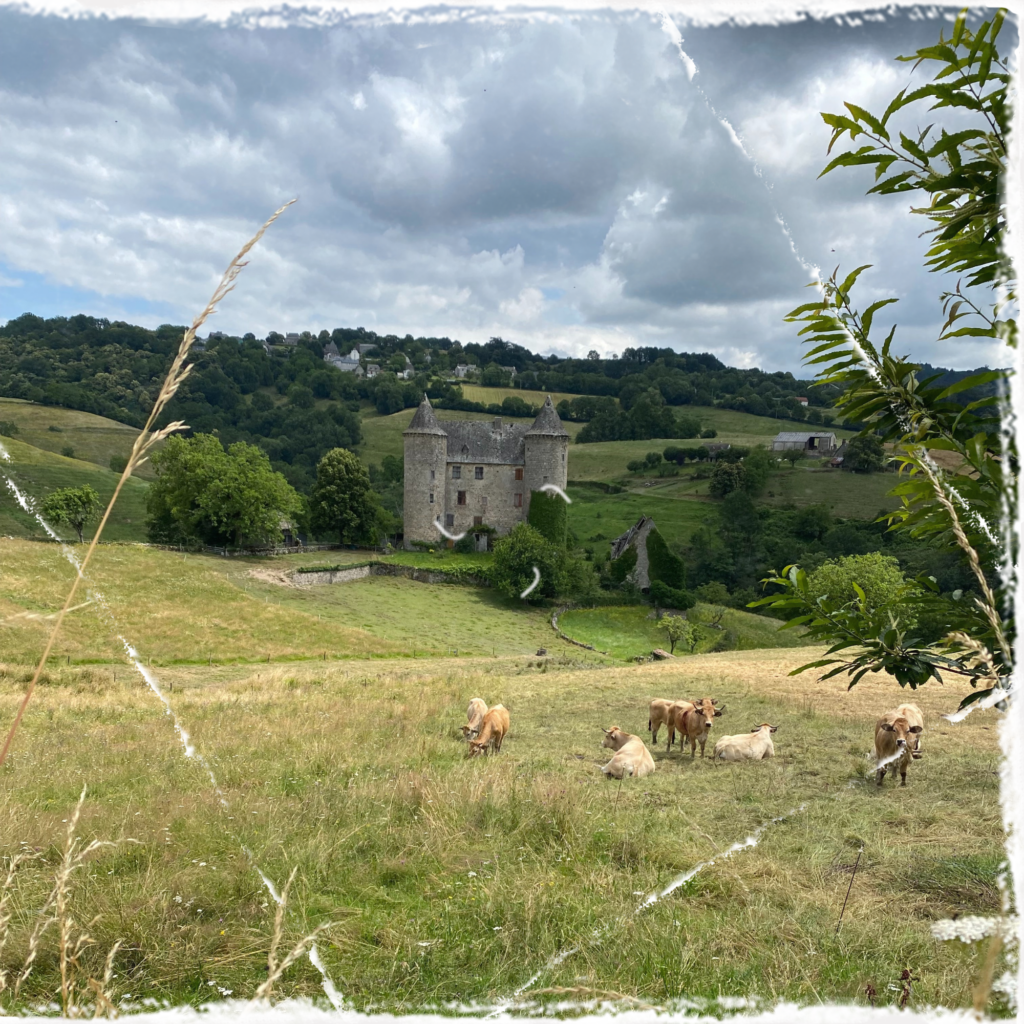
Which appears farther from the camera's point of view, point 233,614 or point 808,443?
point 808,443

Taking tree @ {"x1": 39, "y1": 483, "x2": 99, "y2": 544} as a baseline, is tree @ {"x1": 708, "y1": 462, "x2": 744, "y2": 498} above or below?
above

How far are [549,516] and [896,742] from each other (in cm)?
5576

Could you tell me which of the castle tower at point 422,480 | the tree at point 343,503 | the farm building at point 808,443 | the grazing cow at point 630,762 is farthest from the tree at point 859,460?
the grazing cow at point 630,762

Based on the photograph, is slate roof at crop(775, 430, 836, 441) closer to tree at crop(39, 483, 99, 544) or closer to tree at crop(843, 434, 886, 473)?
tree at crop(843, 434, 886, 473)

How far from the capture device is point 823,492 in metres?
87.3

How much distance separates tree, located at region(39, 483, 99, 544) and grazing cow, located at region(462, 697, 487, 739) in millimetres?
48509

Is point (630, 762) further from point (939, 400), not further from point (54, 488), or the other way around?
point (54, 488)

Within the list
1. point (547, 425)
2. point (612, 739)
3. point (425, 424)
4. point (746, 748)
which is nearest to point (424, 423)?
point (425, 424)

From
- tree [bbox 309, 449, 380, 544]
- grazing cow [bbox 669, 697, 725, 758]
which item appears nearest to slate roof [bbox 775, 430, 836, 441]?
tree [bbox 309, 449, 380, 544]

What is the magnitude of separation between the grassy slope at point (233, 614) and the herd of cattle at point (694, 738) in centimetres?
1991

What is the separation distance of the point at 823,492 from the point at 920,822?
8723cm

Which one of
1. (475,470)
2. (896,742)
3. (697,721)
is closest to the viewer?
(896,742)

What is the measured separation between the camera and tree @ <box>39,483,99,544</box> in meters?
50.7

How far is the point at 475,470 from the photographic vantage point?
69875mm
